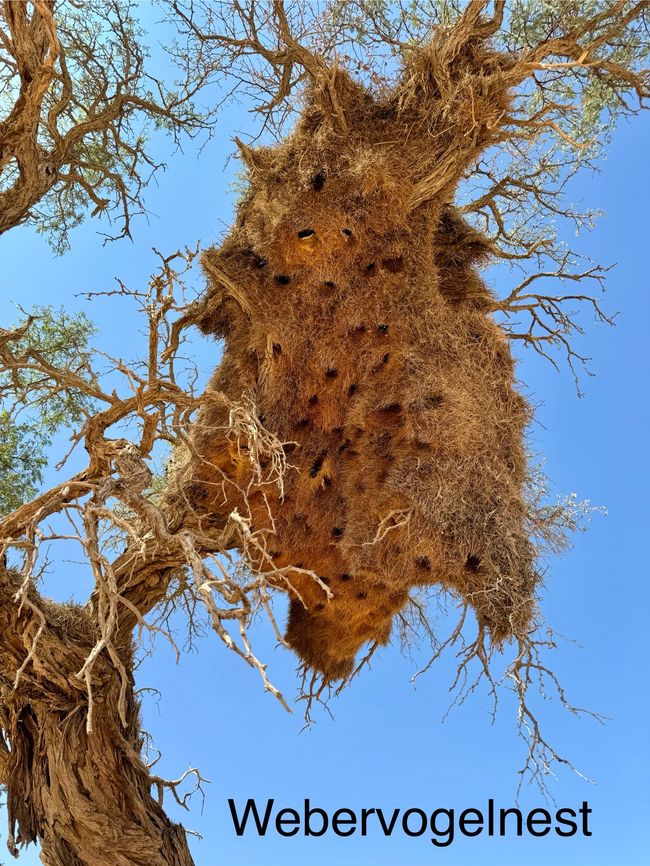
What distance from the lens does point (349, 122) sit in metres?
5.54

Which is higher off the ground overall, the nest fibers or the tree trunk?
the nest fibers

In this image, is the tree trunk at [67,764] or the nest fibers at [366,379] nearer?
the tree trunk at [67,764]

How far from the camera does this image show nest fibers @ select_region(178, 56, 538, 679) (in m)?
5.24

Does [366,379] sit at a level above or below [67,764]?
above

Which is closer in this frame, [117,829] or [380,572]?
[117,829]

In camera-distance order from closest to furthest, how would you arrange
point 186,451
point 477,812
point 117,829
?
point 117,829
point 477,812
point 186,451

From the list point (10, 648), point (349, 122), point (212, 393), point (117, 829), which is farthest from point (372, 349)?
point (117, 829)

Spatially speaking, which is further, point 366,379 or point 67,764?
point 366,379

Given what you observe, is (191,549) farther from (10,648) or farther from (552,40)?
(552,40)

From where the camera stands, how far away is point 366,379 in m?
5.57

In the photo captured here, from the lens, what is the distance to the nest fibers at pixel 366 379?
5.24 m

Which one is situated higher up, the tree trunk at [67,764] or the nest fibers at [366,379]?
the nest fibers at [366,379]

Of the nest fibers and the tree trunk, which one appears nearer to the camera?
the tree trunk

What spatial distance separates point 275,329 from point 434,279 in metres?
1.30
